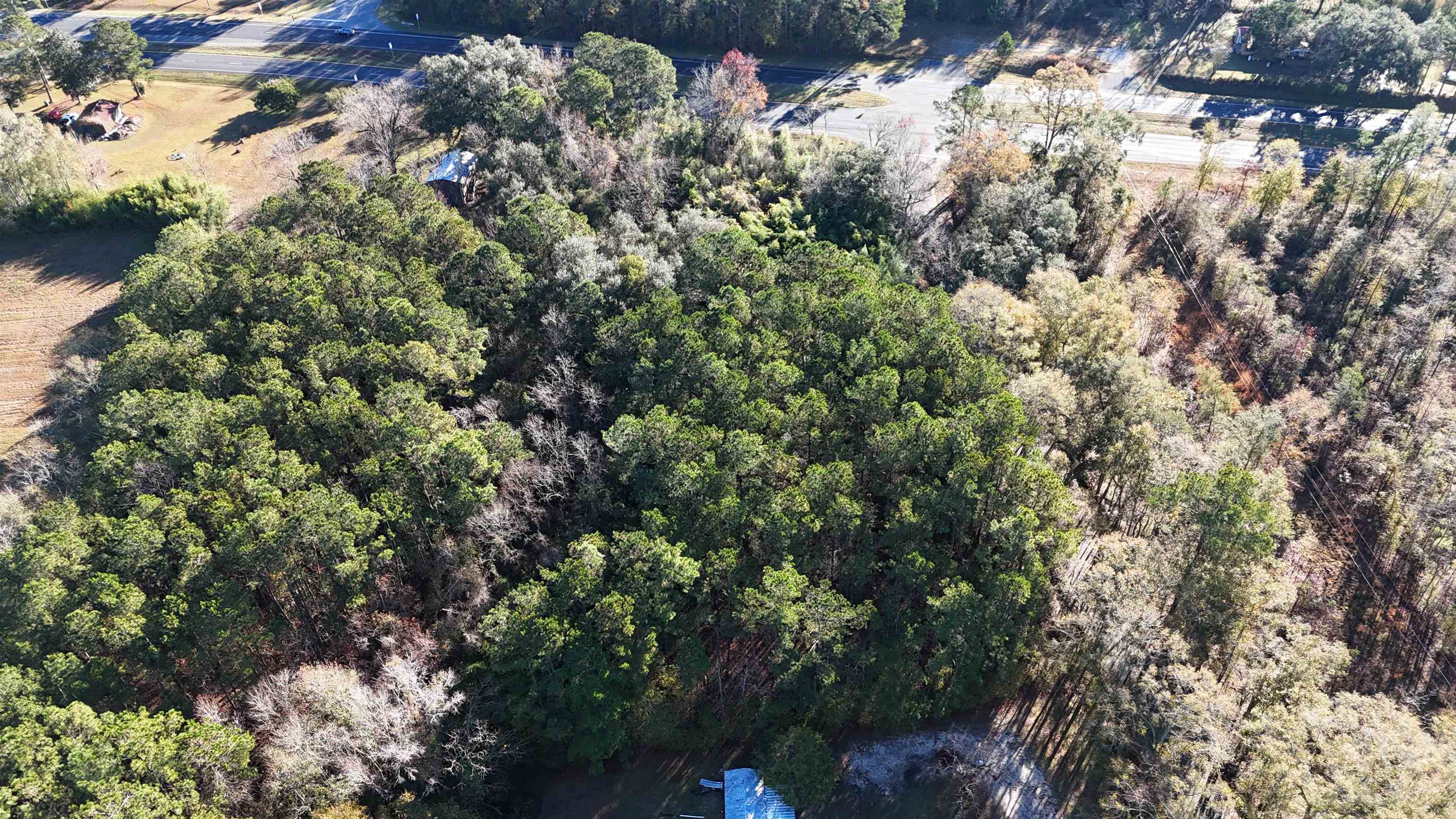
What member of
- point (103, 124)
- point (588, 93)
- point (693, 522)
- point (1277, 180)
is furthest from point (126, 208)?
point (1277, 180)

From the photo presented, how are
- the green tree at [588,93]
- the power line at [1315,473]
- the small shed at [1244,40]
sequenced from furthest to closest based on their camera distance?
the small shed at [1244,40], the green tree at [588,93], the power line at [1315,473]

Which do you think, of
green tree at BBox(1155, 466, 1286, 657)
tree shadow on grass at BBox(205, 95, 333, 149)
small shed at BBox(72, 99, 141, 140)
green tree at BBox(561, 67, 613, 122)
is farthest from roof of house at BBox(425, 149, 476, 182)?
green tree at BBox(1155, 466, 1286, 657)

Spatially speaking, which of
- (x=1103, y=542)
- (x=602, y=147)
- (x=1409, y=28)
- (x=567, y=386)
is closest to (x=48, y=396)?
(x=567, y=386)

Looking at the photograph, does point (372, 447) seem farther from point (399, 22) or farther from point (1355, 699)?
point (399, 22)

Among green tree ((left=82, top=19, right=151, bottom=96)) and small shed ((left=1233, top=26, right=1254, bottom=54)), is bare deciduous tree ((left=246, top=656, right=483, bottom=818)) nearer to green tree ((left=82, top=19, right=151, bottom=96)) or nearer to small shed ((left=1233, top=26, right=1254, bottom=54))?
green tree ((left=82, top=19, right=151, bottom=96))

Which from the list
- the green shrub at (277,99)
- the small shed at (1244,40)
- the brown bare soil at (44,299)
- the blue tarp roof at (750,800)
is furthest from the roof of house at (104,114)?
the small shed at (1244,40)

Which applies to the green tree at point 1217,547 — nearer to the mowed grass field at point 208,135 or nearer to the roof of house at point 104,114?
the mowed grass field at point 208,135
